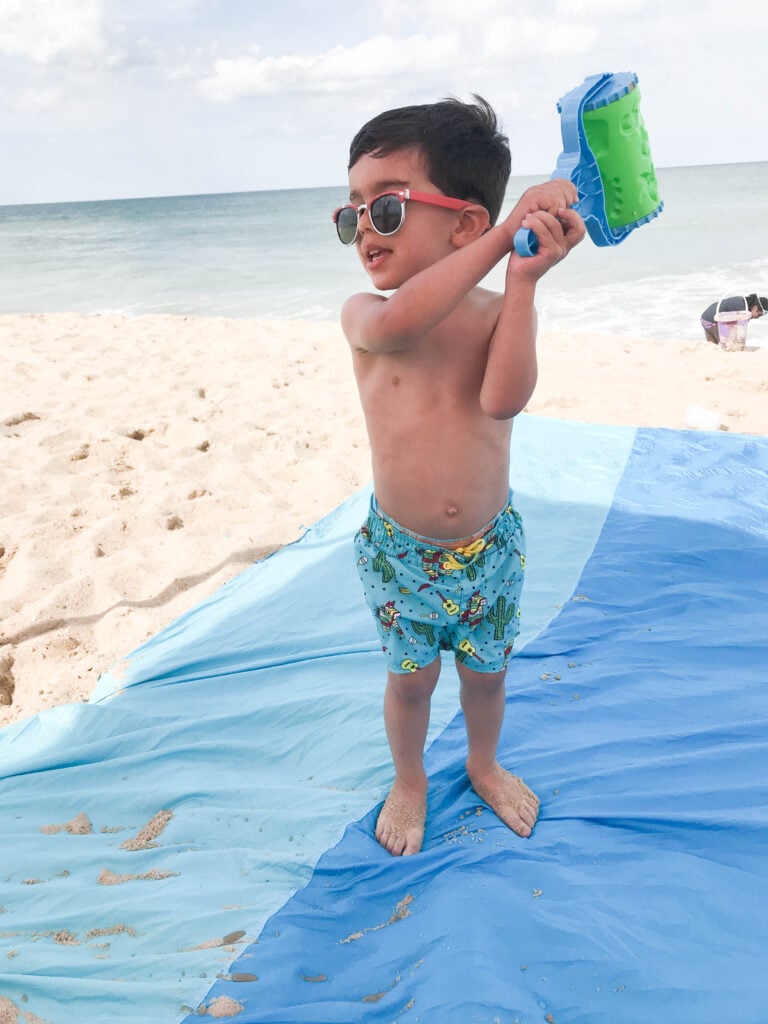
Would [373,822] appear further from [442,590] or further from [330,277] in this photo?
[330,277]

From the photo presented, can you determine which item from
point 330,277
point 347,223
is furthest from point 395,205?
point 330,277

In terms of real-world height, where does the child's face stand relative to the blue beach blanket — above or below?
above

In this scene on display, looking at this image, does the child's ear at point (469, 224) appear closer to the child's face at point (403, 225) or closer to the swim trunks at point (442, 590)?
the child's face at point (403, 225)

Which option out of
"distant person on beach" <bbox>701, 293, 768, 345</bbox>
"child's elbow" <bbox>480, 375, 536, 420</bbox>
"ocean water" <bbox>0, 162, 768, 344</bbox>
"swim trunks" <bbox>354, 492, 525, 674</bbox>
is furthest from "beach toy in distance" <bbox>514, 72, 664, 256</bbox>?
"ocean water" <bbox>0, 162, 768, 344</bbox>

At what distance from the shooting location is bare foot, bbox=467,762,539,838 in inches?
70.2

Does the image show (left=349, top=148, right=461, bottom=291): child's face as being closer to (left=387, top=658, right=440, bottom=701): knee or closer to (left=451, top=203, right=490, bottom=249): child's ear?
(left=451, top=203, right=490, bottom=249): child's ear

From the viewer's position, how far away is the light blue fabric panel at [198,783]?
1489 mm

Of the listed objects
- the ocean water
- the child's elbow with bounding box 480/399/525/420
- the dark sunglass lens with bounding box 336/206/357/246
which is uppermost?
the dark sunglass lens with bounding box 336/206/357/246

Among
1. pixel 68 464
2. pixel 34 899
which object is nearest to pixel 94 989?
pixel 34 899

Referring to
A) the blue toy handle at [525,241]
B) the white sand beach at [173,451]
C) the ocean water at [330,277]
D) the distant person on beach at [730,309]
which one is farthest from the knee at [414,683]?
the ocean water at [330,277]

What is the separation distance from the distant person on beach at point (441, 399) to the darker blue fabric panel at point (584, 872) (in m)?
0.13

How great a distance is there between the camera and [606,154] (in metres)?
1.52

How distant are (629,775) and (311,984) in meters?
0.85

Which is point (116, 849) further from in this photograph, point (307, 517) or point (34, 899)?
point (307, 517)
